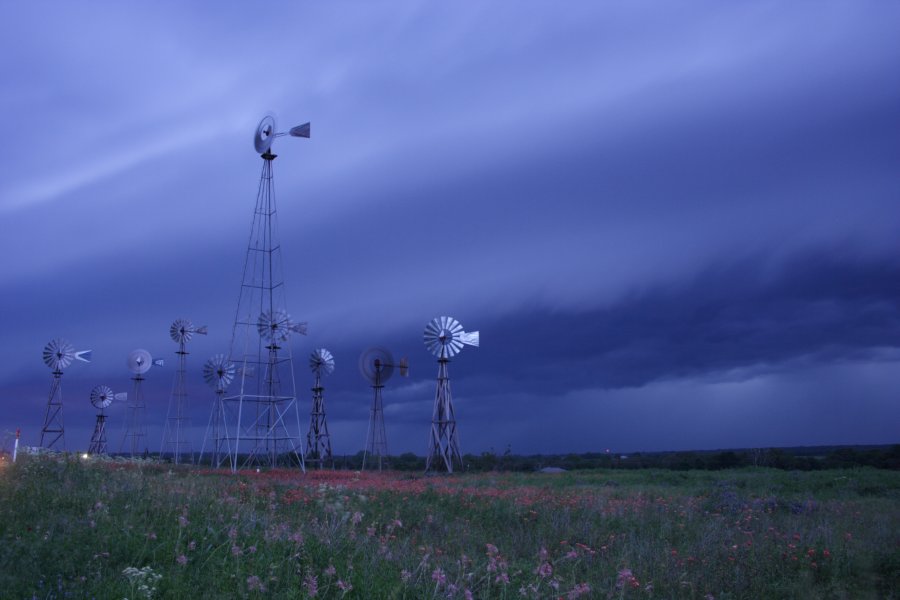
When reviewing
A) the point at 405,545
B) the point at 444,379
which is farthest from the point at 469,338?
the point at 405,545

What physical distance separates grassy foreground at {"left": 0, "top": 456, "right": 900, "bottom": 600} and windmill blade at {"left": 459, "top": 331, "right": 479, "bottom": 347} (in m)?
26.3

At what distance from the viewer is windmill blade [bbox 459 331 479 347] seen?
1760 inches

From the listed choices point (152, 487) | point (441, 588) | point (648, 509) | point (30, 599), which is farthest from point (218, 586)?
point (648, 509)

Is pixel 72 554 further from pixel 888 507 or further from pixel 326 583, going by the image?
pixel 888 507

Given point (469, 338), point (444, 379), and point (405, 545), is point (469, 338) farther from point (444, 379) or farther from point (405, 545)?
point (405, 545)

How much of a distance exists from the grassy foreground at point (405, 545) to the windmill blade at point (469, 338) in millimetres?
26257

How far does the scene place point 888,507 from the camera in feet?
62.1

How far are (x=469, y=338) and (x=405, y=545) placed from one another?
36.2m

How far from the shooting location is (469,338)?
148 feet

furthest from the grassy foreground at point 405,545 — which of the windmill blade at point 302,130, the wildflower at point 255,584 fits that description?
the windmill blade at point 302,130

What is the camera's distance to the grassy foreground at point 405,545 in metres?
7.26

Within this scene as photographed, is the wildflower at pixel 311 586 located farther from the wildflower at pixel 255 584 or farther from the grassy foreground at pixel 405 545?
the wildflower at pixel 255 584

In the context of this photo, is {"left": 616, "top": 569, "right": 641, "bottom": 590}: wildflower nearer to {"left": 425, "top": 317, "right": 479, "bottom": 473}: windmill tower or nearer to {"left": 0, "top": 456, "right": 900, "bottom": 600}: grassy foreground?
{"left": 0, "top": 456, "right": 900, "bottom": 600}: grassy foreground

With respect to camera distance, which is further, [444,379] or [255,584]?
[444,379]
